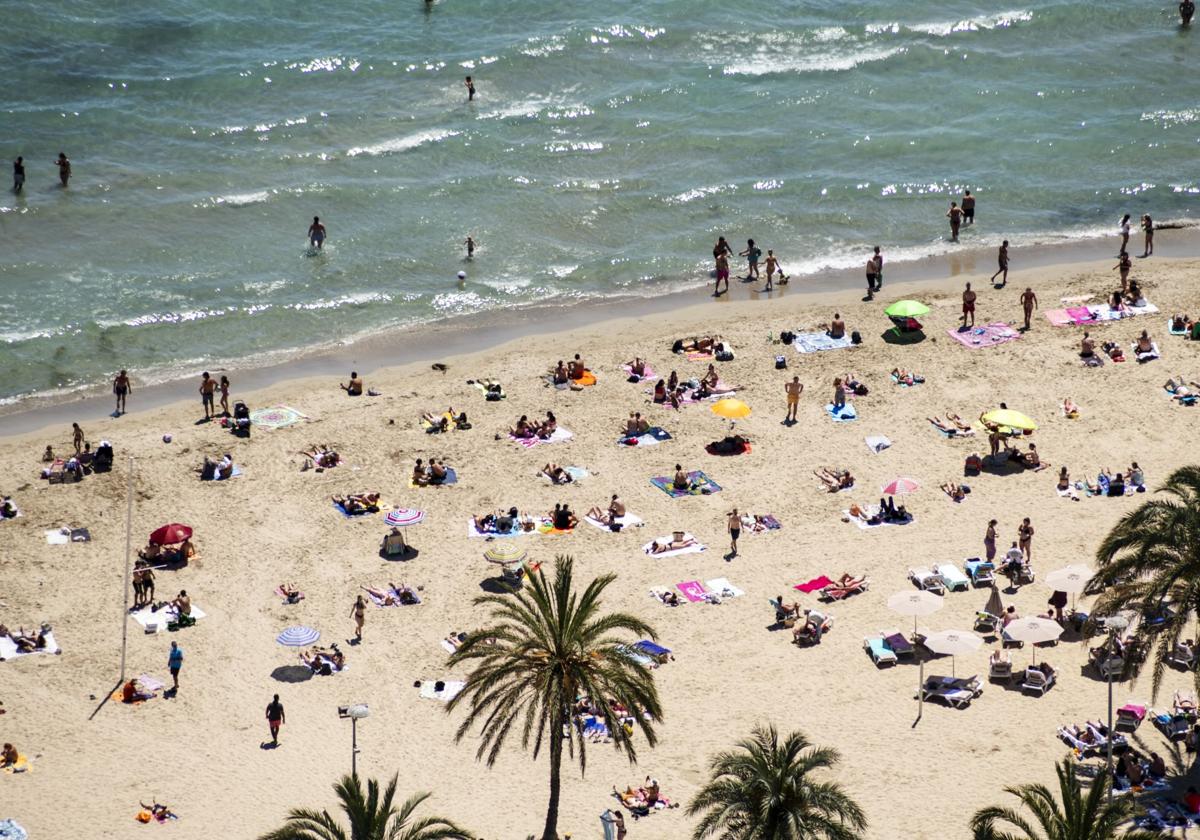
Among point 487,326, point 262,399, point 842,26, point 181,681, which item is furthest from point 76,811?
point 842,26

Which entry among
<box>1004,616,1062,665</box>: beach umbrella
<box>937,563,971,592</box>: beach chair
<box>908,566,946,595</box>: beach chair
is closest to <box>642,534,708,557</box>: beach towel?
<box>908,566,946,595</box>: beach chair

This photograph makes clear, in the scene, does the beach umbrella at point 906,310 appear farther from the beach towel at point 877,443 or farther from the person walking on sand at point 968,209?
the person walking on sand at point 968,209

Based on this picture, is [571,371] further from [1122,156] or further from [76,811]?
[1122,156]

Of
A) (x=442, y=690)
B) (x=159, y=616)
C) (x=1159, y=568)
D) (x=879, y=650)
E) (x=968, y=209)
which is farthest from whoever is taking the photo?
(x=968, y=209)

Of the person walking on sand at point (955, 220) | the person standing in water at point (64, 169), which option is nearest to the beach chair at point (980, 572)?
the person walking on sand at point (955, 220)

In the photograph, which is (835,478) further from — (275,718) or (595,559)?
(275,718)

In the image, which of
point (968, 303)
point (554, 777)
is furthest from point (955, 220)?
point (554, 777)

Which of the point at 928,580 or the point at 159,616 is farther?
the point at 928,580
